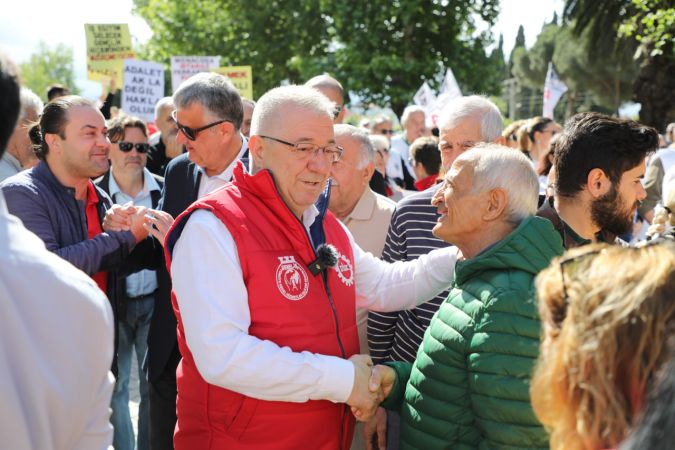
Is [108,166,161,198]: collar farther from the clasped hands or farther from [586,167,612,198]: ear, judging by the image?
[586,167,612,198]: ear

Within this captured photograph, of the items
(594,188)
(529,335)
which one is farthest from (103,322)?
(594,188)

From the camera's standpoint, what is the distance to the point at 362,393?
101 inches

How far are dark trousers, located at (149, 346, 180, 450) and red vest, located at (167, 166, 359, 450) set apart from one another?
1.16 metres

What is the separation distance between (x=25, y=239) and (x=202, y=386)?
1248 mm

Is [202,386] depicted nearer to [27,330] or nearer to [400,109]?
[27,330]

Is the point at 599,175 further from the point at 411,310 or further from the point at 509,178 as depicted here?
the point at 411,310

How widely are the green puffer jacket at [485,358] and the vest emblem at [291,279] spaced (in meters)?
0.47

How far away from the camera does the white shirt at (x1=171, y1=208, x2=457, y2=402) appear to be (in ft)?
7.89

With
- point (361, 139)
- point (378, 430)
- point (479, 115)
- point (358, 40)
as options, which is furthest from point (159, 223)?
point (358, 40)

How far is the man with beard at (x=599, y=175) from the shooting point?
3.14m

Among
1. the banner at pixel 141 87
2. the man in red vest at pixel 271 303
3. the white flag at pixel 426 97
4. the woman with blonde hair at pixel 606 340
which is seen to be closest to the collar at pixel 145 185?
the man in red vest at pixel 271 303

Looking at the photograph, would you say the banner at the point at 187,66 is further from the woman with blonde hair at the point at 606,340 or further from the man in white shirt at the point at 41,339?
the woman with blonde hair at the point at 606,340

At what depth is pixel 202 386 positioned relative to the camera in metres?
2.66

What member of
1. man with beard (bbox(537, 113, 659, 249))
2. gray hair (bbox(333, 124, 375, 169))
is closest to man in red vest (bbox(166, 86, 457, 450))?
man with beard (bbox(537, 113, 659, 249))
